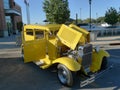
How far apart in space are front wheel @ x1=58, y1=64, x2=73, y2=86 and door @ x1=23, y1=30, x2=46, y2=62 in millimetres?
1351

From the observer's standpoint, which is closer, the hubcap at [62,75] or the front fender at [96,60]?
the hubcap at [62,75]

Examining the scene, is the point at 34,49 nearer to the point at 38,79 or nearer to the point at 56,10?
the point at 38,79

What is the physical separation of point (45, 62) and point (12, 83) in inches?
57.6

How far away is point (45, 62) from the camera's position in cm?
803

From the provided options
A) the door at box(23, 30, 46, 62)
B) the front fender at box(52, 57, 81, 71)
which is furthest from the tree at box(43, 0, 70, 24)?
the front fender at box(52, 57, 81, 71)

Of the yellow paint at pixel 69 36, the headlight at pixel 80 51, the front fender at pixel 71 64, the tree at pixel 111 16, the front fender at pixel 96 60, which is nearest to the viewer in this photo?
the front fender at pixel 71 64

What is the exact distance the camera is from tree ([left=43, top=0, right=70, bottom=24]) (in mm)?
25328

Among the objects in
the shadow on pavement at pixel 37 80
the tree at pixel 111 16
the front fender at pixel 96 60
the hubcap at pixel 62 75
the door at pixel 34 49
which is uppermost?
the tree at pixel 111 16

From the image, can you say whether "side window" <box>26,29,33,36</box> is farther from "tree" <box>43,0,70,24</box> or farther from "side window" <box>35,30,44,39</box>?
"tree" <box>43,0,70,24</box>

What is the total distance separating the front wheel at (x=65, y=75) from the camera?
6.46 metres

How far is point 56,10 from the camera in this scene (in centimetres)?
2531

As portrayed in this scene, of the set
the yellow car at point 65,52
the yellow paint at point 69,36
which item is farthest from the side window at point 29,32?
the yellow paint at point 69,36

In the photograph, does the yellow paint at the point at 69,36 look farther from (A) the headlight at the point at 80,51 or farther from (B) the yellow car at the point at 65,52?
(A) the headlight at the point at 80,51

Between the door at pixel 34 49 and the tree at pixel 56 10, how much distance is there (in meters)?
17.2
